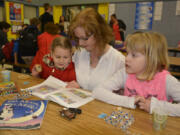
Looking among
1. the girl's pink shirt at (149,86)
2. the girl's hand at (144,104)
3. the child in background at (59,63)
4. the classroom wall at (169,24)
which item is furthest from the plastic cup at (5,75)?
the classroom wall at (169,24)

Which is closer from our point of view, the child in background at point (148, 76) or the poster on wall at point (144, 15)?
the child in background at point (148, 76)

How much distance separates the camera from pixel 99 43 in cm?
161

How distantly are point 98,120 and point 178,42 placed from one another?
19.3ft

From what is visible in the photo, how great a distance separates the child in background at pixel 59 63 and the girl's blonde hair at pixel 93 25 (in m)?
0.17

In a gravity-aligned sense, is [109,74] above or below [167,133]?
above

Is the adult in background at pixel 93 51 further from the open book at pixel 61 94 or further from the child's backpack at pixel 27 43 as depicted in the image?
the child's backpack at pixel 27 43

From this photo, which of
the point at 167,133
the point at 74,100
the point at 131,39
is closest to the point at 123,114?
the point at 167,133

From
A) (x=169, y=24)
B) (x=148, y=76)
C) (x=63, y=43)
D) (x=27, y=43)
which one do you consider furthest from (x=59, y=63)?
(x=169, y=24)

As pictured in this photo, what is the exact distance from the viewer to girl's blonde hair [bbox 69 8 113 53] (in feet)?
5.00

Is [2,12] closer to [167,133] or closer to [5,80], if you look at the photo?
[5,80]

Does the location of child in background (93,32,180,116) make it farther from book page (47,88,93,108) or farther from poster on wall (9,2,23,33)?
poster on wall (9,2,23,33)

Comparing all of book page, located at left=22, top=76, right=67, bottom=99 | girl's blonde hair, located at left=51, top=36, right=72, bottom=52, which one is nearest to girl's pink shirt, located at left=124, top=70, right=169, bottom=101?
book page, located at left=22, top=76, right=67, bottom=99

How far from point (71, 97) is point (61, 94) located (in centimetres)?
8

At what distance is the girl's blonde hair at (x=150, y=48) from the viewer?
1.15 metres
